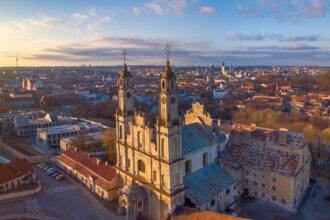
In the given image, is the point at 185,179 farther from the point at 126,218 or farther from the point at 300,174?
the point at 300,174

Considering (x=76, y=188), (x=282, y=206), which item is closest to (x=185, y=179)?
(x=282, y=206)

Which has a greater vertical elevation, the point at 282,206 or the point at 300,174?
the point at 300,174

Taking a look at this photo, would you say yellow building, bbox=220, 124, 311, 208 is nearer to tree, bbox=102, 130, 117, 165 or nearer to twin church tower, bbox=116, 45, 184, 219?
twin church tower, bbox=116, 45, 184, 219

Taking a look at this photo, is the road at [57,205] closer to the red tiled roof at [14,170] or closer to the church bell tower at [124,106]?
the red tiled roof at [14,170]

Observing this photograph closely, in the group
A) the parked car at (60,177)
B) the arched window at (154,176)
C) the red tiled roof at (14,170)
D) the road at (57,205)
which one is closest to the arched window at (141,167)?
the arched window at (154,176)

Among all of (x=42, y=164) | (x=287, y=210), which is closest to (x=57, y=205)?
(x=42, y=164)

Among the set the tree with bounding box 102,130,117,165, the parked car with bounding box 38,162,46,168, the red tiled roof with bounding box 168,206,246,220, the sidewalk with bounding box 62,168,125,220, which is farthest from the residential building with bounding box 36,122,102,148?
the red tiled roof with bounding box 168,206,246,220
